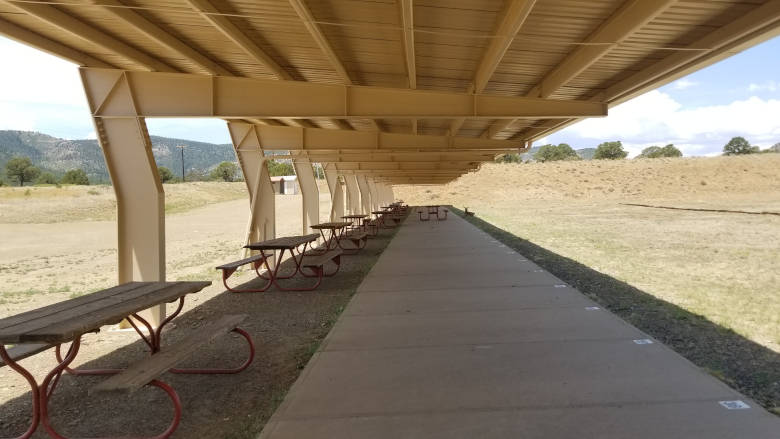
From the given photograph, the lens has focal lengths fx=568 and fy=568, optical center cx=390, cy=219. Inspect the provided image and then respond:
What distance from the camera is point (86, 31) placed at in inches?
223

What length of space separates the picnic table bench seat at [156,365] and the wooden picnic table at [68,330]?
0.01 m

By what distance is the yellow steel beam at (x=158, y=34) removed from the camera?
516 cm

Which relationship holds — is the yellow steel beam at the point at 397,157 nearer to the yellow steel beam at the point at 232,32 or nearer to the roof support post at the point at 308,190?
the roof support post at the point at 308,190

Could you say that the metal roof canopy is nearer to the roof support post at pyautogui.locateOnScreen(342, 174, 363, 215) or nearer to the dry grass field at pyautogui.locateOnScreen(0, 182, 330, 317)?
the dry grass field at pyautogui.locateOnScreen(0, 182, 330, 317)

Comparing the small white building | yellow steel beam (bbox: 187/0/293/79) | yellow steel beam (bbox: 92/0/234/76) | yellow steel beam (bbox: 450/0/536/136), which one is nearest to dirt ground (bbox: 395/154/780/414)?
yellow steel beam (bbox: 450/0/536/136)

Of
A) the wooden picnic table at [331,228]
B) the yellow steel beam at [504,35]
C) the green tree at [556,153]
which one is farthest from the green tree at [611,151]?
the yellow steel beam at [504,35]

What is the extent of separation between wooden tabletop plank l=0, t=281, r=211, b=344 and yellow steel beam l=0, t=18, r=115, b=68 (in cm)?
273

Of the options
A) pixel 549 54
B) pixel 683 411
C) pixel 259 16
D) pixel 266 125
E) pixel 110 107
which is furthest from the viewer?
pixel 266 125

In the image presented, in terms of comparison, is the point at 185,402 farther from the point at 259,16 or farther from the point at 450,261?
the point at 450,261

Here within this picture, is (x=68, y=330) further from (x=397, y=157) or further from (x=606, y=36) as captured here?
(x=397, y=157)

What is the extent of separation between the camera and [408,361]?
498 cm

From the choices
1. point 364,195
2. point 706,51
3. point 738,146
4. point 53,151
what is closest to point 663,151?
point 738,146

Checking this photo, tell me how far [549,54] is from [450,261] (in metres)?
5.34

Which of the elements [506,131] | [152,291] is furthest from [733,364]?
[506,131]
